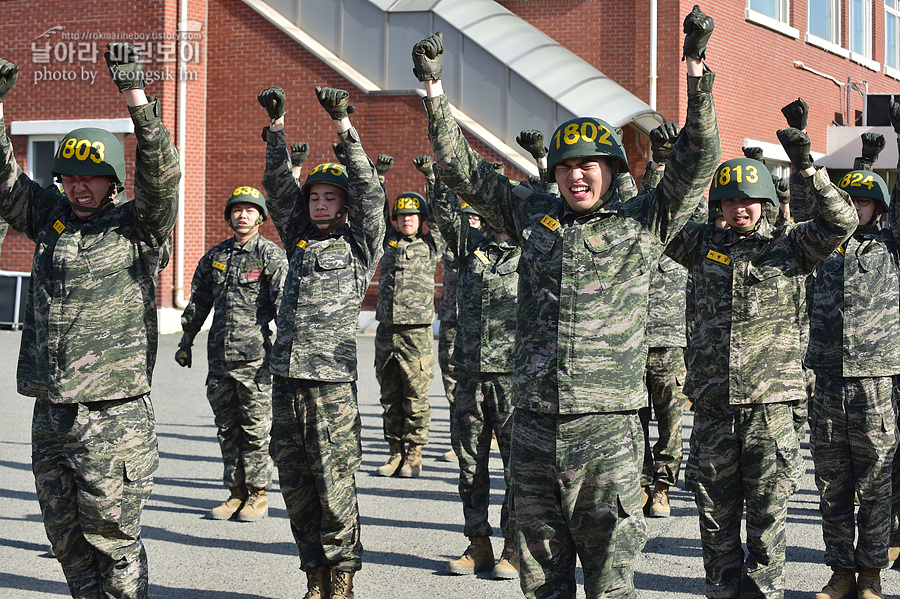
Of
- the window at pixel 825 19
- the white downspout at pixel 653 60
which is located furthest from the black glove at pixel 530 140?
the window at pixel 825 19

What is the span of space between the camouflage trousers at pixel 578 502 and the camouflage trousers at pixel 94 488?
182 cm

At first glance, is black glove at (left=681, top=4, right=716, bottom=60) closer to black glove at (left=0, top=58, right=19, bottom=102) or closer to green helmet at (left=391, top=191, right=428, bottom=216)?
black glove at (left=0, top=58, right=19, bottom=102)

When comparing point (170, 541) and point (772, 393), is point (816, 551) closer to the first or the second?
point (772, 393)

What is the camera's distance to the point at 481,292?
6.44 metres

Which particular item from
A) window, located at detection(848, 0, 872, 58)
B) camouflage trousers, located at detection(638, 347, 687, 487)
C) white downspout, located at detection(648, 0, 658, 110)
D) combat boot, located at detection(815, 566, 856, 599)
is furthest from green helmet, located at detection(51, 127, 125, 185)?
window, located at detection(848, 0, 872, 58)

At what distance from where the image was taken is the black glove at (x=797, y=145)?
470 cm

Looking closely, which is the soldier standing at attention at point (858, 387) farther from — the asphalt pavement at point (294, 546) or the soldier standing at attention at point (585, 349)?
the soldier standing at attention at point (585, 349)

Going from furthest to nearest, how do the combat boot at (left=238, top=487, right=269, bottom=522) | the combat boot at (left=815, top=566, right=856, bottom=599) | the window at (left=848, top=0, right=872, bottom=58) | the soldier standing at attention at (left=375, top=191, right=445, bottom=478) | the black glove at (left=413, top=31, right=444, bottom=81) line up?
the window at (left=848, top=0, right=872, bottom=58)
the soldier standing at attention at (left=375, top=191, right=445, bottom=478)
the combat boot at (left=238, top=487, right=269, bottom=522)
the combat boot at (left=815, top=566, right=856, bottom=599)
the black glove at (left=413, top=31, right=444, bottom=81)

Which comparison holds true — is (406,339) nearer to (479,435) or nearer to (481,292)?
(481,292)

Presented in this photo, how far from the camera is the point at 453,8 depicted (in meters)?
19.6

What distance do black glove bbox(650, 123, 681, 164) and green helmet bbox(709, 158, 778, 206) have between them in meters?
0.53

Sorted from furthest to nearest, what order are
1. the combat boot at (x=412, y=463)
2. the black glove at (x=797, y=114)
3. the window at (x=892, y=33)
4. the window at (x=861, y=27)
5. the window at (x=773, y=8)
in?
the window at (x=892, y=33), the window at (x=861, y=27), the window at (x=773, y=8), the combat boot at (x=412, y=463), the black glove at (x=797, y=114)

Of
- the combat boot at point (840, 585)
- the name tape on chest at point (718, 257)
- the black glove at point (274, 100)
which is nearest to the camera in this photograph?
the name tape on chest at point (718, 257)

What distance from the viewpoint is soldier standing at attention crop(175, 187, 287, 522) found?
294 inches
